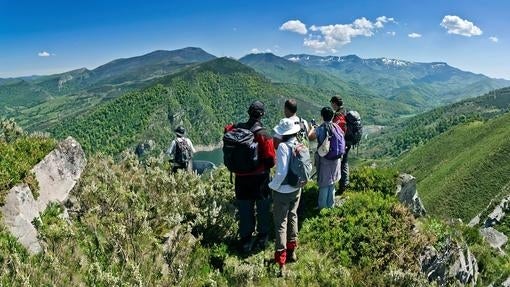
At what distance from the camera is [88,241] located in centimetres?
630

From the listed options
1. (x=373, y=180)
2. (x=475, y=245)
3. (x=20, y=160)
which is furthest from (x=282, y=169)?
(x=475, y=245)

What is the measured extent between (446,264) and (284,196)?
354 centimetres

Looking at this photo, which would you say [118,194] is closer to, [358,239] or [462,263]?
[358,239]

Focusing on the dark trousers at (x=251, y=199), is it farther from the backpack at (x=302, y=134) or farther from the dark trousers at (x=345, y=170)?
the dark trousers at (x=345, y=170)

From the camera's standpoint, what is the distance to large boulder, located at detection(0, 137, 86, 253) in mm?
7098

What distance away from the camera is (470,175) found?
330 ft

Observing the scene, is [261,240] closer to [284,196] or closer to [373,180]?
[284,196]

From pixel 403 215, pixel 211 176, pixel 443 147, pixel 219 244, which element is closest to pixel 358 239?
pixel 403 215

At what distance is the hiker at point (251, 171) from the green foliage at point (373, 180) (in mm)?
3988

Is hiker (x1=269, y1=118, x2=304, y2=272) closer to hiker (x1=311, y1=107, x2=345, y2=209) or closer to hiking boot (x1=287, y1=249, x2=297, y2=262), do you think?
hiking boot (x1=287, y1=249, x2=297, y2=262)

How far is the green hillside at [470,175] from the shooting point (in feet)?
299

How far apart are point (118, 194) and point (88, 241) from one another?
158 cm

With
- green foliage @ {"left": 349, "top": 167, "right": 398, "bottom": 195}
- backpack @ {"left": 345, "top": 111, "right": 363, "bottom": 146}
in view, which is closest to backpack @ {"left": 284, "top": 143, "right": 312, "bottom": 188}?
backpack @ {"left": 345, "top": 111, "right": 363, "bottom": 146}

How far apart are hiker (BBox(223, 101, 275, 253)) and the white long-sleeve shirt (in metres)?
0.37
